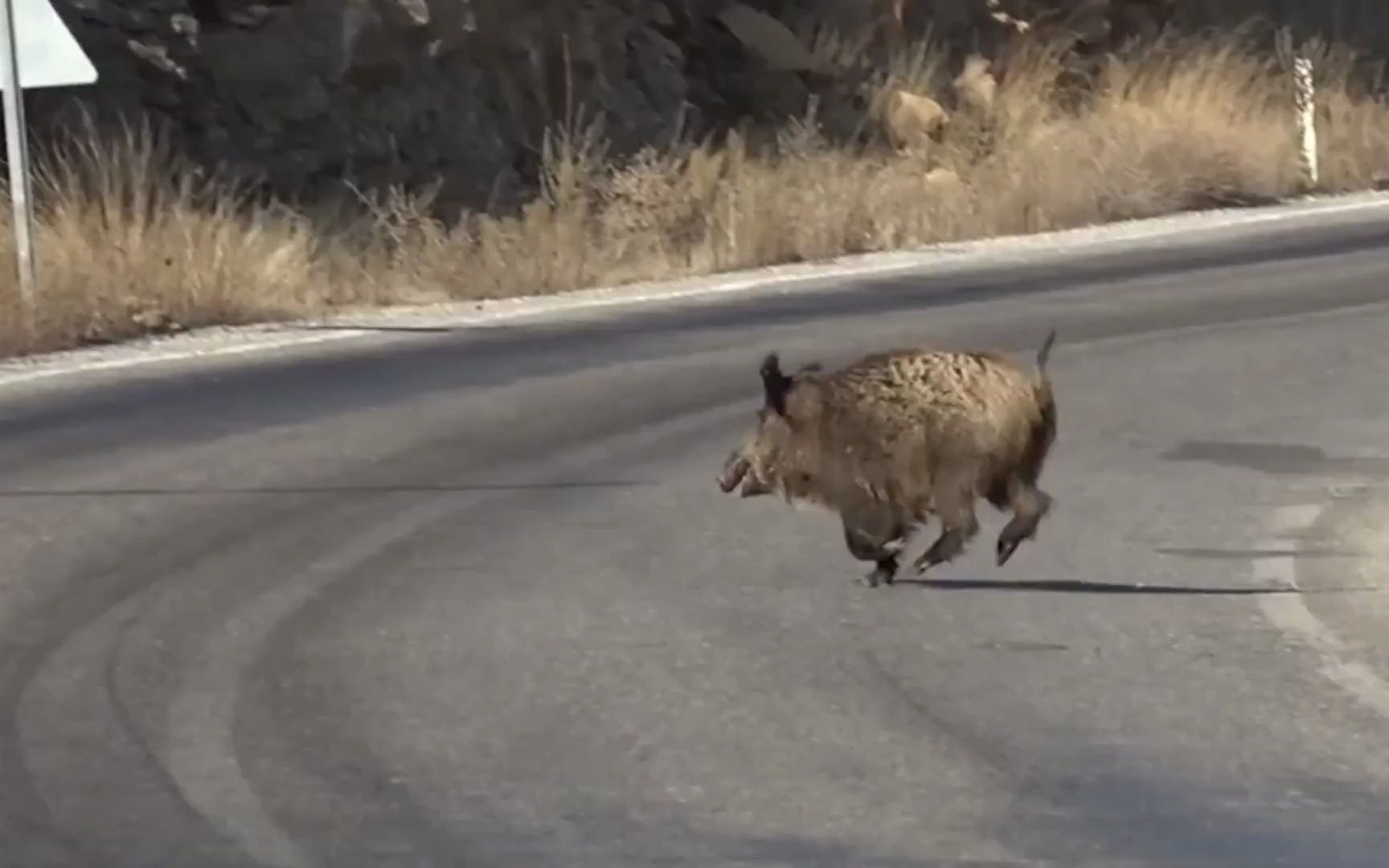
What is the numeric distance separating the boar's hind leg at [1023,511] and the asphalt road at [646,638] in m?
0.17

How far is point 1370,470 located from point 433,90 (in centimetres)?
1381

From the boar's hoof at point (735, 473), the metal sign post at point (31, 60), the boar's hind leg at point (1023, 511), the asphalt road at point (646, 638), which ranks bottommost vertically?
the asphalt road at point (646, 638)

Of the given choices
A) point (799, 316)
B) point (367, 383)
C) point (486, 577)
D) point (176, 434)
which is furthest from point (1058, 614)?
point (799, 316)

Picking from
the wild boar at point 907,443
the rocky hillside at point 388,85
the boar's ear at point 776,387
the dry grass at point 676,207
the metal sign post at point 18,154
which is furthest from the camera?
the rocky hillside at point 388,85

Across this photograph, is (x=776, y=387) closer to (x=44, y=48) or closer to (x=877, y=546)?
(x=877, y=546)

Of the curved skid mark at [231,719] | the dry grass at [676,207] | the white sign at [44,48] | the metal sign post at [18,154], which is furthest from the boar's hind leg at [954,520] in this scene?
the white sign at [44,48]

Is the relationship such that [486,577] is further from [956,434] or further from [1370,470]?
[1370,470]

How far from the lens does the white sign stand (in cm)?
1574

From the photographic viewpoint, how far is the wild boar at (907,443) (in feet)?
26.6

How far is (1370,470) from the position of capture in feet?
34.8

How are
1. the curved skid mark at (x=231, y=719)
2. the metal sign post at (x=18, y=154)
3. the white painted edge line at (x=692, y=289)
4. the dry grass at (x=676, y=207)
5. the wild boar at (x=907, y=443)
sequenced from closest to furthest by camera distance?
the curved skid mark at (x=231, y=719), the wild boar at (x=907, y=443), the white painted edge line at (x=692, y=289), the metal sign post at (x=18, y=154), the dry grass at (x=676, y=207)

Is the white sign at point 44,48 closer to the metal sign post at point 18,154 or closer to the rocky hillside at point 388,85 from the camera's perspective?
the metal sign post at point 18,154

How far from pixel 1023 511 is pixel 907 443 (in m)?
A: 0.47

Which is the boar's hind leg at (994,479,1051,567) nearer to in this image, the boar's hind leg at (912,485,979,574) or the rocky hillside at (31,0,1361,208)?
the boar's hind leg at (912,485,979,574)
